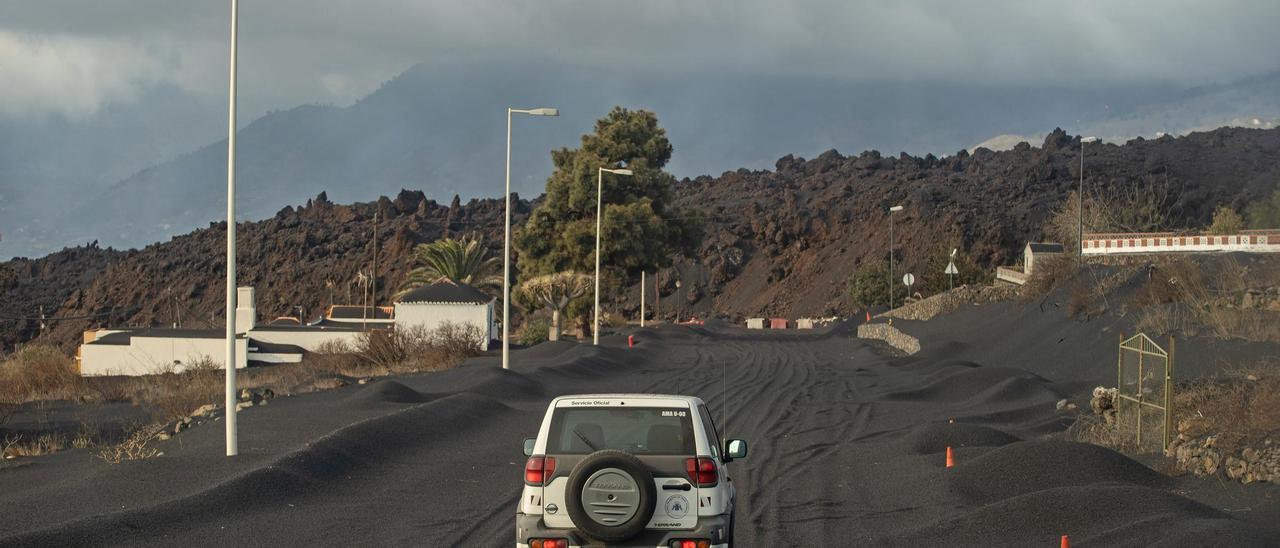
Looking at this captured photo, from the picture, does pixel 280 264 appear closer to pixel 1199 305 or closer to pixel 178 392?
pixel 178 392

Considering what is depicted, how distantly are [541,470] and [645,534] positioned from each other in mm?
1023

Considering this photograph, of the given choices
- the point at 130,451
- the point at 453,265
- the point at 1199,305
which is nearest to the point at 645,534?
the point at 130,451

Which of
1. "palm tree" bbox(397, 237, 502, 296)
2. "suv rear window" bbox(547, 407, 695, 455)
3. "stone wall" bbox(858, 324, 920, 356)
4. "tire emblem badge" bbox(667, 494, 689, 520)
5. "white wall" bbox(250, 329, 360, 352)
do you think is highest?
"palm tree" bbox(397, 237, 502, 296)

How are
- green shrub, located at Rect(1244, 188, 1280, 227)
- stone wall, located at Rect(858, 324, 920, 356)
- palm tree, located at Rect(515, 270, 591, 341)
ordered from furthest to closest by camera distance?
green shrub, located at Rect(1244, 188, 1280, 227)
palm tree, located at Rect(515, 270, 591, 341)
stone wall, located at Rect(858, 324, 920, 356)

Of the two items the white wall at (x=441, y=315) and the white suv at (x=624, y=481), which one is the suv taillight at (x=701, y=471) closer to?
the white suv at (x=624, y=481)

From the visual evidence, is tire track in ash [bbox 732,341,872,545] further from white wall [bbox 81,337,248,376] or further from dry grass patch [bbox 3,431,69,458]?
white wall [bbox 81,337,248,376]

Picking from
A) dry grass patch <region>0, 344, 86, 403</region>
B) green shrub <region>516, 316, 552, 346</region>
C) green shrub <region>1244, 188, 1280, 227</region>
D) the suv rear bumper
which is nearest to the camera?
the suv rear bumper

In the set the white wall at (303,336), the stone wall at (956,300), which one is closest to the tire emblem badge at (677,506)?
the white wall at (303,336)

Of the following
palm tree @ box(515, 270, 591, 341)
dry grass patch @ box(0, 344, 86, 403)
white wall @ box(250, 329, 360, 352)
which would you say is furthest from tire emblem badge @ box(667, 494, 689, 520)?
palm tree @ box(515, 270, 591, 341)

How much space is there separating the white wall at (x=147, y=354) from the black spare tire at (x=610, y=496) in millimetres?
50271

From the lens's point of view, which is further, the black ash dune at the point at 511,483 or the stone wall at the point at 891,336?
the stone wall at the point at 891,336

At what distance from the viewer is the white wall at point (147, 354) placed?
57.6m

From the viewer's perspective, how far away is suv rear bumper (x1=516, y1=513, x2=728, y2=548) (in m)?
10.0

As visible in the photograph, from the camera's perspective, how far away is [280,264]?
5714 inches
